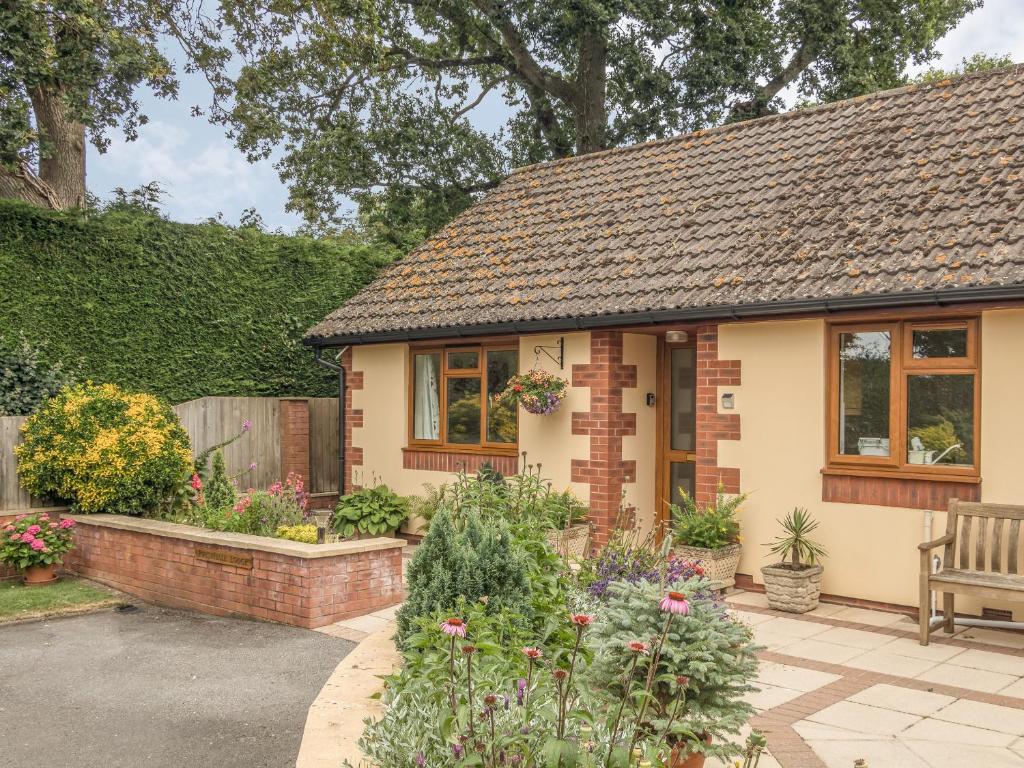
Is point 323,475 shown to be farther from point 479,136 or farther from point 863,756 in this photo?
point 863,756

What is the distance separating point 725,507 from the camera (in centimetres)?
921

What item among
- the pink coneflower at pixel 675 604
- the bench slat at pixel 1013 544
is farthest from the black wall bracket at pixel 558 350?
the pink coneflower at pixel 675 604

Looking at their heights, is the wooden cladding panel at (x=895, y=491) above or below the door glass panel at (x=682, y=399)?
below

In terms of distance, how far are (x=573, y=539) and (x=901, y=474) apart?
3548 millimetres

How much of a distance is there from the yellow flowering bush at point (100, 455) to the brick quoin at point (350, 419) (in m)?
3.04

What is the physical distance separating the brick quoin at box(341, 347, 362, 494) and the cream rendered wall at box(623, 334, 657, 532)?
4.51m

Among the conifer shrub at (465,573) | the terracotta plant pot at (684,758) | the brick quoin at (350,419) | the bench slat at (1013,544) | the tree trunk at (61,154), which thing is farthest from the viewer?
Answer: the tree trunk at (61,154)

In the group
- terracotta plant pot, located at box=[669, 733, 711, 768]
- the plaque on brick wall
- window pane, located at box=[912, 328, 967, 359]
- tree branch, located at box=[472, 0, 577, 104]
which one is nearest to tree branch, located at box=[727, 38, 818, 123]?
tree branch, located at box=[472, 0, 577, 104]

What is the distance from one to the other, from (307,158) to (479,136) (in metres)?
3.72

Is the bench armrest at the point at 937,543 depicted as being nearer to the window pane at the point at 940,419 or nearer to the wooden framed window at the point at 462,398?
the window pane at the point at 940,419

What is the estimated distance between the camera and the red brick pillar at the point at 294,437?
47.0 feet

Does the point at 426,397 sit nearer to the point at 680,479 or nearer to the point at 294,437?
the point at 294,437

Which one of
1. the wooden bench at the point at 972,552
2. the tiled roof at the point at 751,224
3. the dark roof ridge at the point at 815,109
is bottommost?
the wooden bench at the point at 972,552

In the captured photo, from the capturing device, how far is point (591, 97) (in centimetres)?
1986
